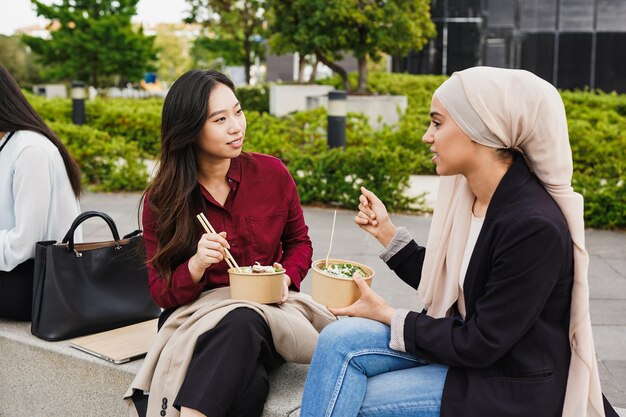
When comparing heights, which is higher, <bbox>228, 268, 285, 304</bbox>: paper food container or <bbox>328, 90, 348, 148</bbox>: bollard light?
<bbox>328, 90, 348, 148</bbox>: bollard light

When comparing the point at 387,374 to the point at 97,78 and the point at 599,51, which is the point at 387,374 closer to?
the point at 599,51

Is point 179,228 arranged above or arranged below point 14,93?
below

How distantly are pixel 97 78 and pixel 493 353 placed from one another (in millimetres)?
25794

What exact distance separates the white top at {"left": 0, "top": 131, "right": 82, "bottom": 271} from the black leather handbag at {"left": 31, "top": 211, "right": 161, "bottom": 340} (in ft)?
0.51

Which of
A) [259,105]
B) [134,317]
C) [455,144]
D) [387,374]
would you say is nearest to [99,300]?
[134,317]

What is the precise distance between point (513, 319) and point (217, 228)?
1382mm

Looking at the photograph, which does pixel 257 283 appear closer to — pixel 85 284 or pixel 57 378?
pixel 85 284

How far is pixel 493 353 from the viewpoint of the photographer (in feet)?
7.04

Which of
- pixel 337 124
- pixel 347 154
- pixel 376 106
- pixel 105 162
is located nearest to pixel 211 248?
pixel 347 154

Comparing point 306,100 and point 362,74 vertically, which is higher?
point 362,74

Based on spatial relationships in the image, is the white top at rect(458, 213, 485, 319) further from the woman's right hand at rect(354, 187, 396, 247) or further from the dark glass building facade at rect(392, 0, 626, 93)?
the dark glass building facade at rect(392, 0, 626, 93)

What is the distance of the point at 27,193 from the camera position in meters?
3.48

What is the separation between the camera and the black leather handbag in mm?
3375

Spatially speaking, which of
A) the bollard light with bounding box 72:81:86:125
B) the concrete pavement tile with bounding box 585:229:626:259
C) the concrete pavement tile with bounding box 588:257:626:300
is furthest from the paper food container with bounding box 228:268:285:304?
the bollard light with bounding box 72:81:86:125
